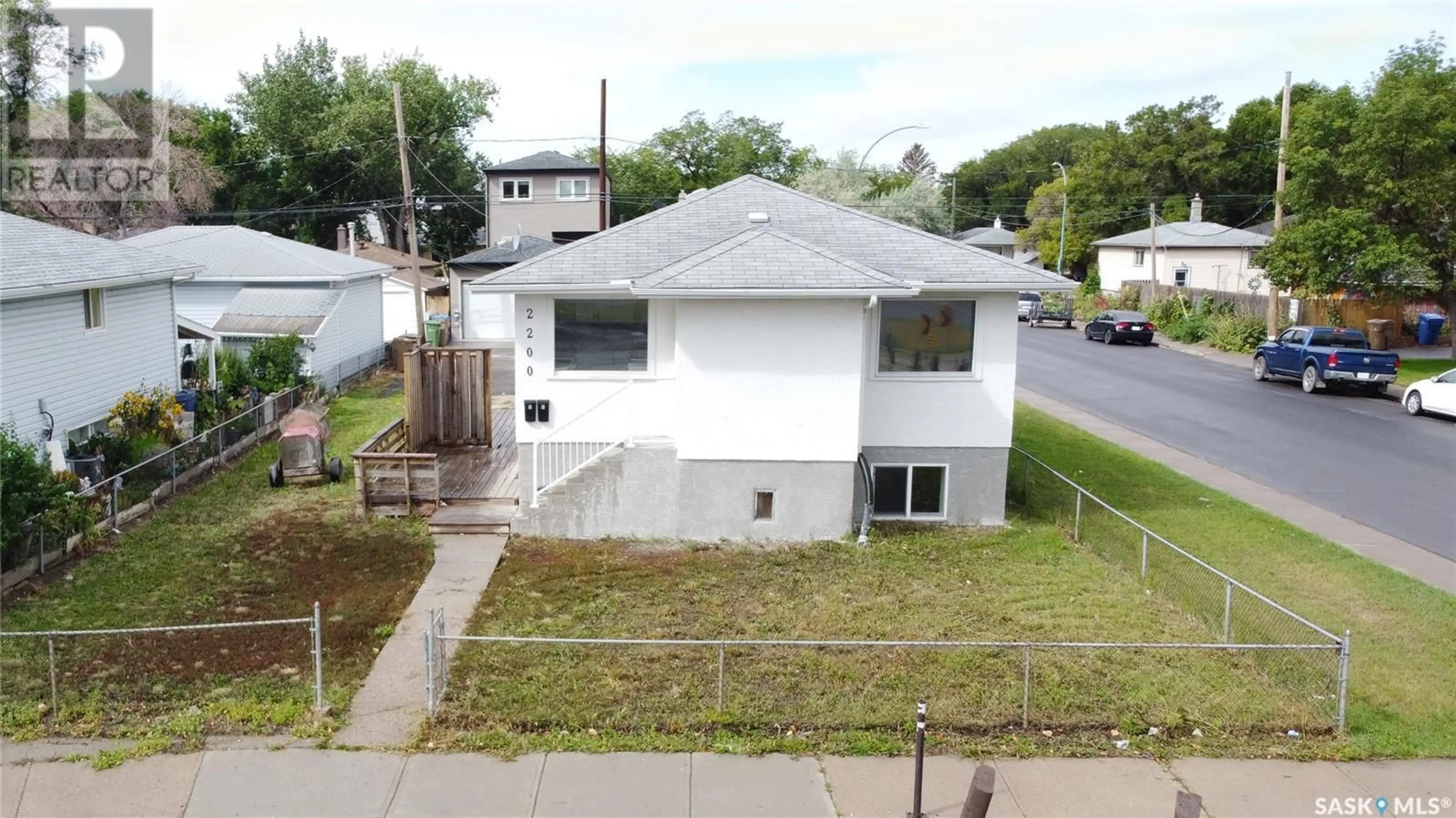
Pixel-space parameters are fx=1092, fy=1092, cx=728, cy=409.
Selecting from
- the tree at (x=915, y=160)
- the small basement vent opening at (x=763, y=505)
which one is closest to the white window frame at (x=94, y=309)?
the small basement vent opening at (x=763, y=505)

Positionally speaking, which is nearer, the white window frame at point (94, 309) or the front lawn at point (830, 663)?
the front lawn at point (830, 663)

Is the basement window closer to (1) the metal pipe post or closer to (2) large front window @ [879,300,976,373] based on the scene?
(2) large front window @ [879,300,976,373]

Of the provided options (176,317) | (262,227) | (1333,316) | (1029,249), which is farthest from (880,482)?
(1029,249)

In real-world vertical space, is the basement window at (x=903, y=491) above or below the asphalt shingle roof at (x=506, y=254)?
below

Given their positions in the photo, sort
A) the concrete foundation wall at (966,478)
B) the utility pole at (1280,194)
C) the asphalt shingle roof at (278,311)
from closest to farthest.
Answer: the concrete foundation wall at (966,478) → the asphalt shingle roof at (278,311) → the utility pole at (1280,194)

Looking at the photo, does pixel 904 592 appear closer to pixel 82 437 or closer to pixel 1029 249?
pixel 82 437

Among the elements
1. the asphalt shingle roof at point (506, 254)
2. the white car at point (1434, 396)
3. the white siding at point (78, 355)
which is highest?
the asphalt shingle roof at point (506, 254)

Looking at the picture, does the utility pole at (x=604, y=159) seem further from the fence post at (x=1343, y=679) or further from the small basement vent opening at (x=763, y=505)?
the fence post at (x=1343, y=679)

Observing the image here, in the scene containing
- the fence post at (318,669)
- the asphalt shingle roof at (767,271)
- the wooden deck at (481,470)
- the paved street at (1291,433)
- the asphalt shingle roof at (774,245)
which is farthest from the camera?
the paved street at (1291,433)
